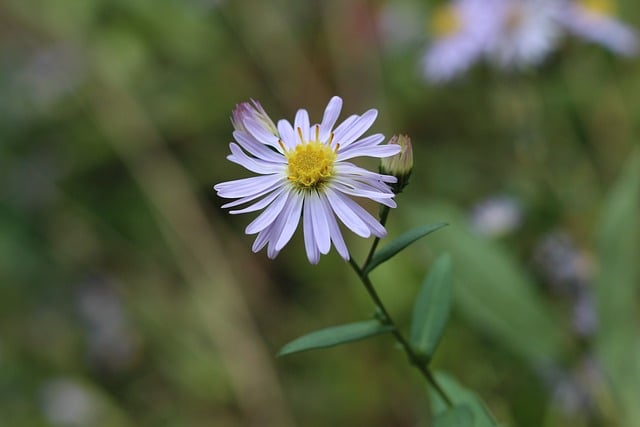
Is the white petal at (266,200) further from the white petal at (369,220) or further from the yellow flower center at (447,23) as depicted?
the yellow flower center at (447,23)

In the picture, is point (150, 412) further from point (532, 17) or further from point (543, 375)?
point (532, 17)

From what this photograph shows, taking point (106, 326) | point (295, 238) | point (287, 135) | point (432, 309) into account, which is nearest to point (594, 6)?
point (295, 238)

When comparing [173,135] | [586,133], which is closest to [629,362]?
[586,133]

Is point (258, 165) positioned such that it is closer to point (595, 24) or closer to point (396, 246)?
point (396, 246)

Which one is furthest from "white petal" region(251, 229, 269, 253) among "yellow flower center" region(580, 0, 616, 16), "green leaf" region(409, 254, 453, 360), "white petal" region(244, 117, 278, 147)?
"yellow flower center" region(580, 0, 616, 16)

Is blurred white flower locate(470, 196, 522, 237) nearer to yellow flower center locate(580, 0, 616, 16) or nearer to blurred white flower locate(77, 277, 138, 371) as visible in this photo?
yellow flower center locate(580, 0, 616, 16)
